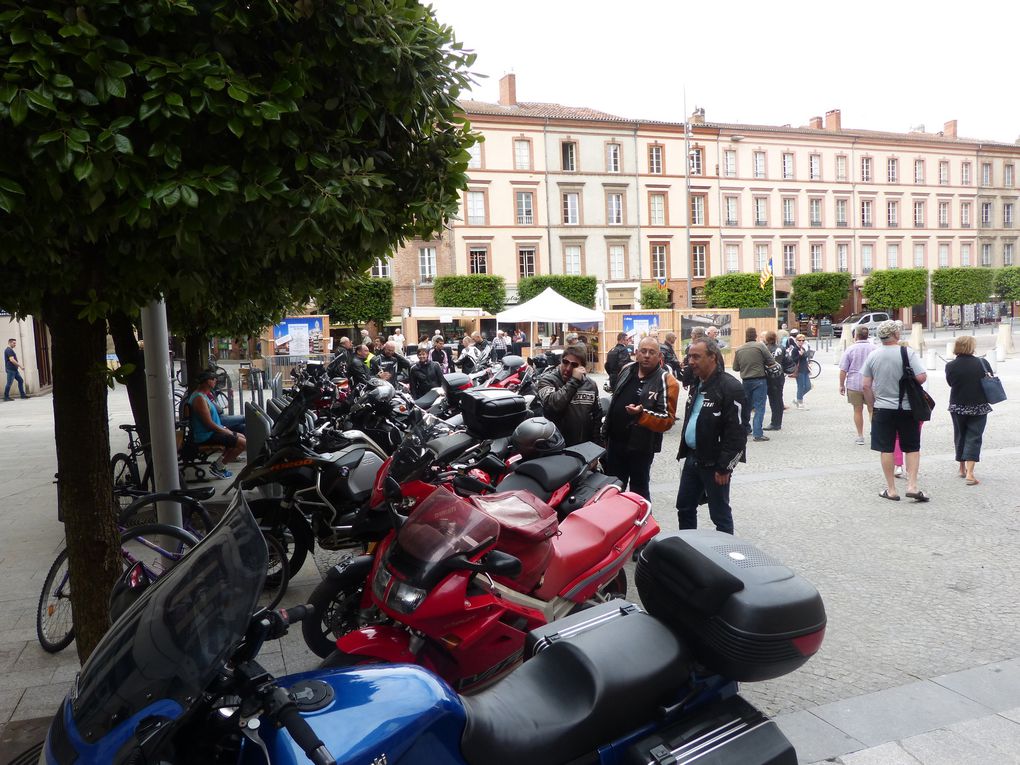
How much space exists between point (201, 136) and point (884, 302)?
5921 centimetres

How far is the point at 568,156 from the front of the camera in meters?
49.3

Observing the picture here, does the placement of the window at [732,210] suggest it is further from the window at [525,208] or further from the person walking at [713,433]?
the person walking at [713,433]

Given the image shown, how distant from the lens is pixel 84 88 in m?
2.46

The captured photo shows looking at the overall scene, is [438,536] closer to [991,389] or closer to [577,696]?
[577,696]

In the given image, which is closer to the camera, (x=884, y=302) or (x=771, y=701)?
(x=771, y=701)

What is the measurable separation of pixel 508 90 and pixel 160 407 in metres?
49.8

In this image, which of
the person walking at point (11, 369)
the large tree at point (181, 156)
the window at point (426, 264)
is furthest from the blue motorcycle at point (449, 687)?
the window at point (426, 264)

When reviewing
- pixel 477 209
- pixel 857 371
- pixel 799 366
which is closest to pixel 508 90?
pixel 477 209

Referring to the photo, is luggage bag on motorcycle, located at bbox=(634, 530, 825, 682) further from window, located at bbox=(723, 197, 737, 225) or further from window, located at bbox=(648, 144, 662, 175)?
window, located at bbox=(723, 197, 737, 225)

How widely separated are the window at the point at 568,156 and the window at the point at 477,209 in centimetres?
597

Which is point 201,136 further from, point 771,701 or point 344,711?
point 771,701

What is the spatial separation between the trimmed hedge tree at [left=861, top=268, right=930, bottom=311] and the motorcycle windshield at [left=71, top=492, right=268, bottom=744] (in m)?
59.5

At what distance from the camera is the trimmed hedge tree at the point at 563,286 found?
46.1 m

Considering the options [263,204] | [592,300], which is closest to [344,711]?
[263,204]
